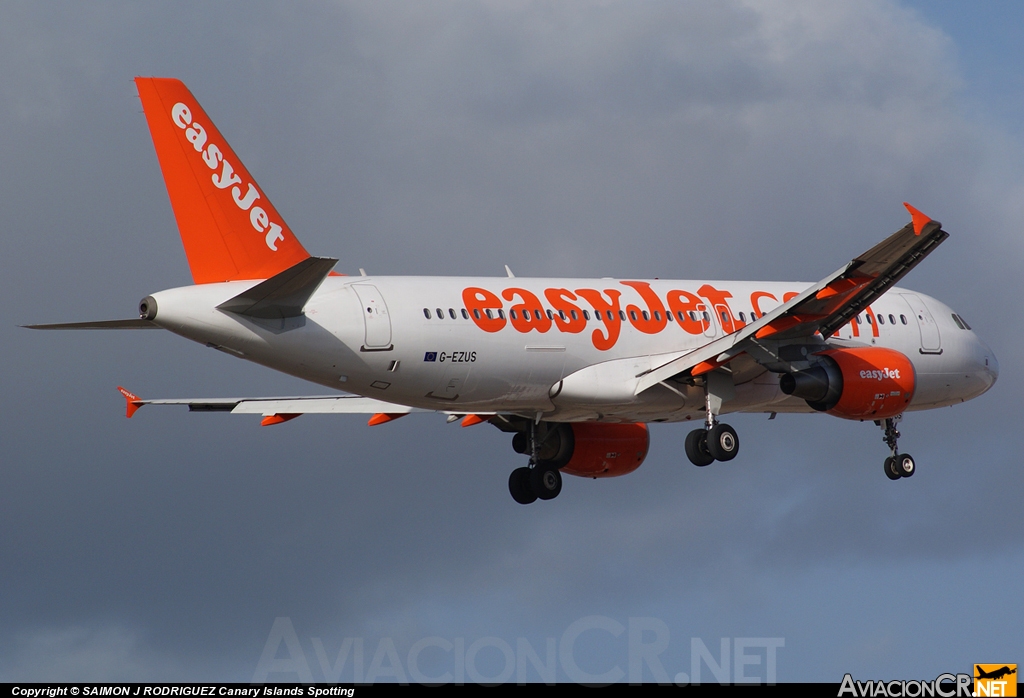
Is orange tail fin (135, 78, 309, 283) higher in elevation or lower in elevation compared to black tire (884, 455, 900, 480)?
higher

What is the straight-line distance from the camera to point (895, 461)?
38.1 metres

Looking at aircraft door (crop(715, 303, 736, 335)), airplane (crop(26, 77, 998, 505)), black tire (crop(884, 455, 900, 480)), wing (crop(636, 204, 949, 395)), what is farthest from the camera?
black tire (crop(884, 455, 900, 480))

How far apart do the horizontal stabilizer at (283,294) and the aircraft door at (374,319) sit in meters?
1.51

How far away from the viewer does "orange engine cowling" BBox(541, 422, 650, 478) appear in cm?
3872

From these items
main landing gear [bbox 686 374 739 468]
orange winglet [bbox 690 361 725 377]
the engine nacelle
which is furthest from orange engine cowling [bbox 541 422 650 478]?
orange winglet [bbox 690 361 725 377]

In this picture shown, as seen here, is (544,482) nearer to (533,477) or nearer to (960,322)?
(533,477)

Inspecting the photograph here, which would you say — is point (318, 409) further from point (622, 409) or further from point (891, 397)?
point (891, 397)

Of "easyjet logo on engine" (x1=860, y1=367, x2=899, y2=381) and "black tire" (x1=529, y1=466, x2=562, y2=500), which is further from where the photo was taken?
"black tire" (x1=529, y1=466, x2=562, y2=500)

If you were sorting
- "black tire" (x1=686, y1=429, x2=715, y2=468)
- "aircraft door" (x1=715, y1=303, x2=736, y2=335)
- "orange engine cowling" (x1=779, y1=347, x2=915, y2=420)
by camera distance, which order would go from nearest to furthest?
"orange engine cowling" (x1=779, y1=347, x2=915, y2=420)
"black tire" (x1=686, y1=429, x2=715, y2=468)
"aircraft door" (x1=715, y1=303, x2=736, y2=335)

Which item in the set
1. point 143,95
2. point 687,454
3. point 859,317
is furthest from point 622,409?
point 143,95

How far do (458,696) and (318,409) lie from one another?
45.3ft

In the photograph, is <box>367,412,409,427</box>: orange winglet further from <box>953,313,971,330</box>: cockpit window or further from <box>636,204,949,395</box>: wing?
<box>953,313,971,330</box>: cockpit window

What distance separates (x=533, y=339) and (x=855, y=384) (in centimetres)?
715

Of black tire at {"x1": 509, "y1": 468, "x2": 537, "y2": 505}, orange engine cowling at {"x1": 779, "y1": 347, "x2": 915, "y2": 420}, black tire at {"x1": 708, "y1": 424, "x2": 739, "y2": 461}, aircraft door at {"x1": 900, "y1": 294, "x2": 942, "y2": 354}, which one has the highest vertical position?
aircraft door at {"x1": 900, "y1": 294, "x2": 942, "y2": 354}
